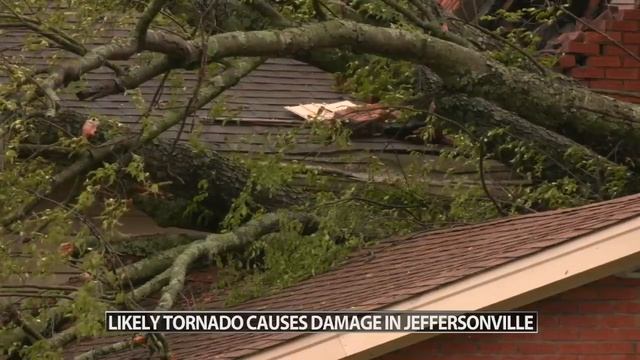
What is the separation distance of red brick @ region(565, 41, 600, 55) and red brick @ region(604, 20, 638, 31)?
241mm

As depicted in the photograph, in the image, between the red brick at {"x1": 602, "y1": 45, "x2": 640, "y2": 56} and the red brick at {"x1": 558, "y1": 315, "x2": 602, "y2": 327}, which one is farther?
the red brick at {"x1": 602, "y1": 45, "x2": 640, "y2": 56}

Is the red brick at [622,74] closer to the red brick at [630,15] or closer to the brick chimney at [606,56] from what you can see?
the brick chimney at [606,56]

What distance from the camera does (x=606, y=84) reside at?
11.6 metres

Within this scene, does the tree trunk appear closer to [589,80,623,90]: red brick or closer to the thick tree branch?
the thick tree branch

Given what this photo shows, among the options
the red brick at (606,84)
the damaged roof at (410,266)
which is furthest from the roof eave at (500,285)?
the red brick at (606,84)

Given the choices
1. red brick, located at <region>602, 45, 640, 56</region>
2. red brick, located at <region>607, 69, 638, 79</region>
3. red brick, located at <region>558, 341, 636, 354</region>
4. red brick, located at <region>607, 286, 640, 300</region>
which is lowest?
red brick, located at <region>607, 69, 638, 79</region>

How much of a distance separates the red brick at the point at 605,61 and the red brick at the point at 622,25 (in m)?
0.30

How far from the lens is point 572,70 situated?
11547 millimetres

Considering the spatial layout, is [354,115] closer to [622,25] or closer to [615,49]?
[615,49]

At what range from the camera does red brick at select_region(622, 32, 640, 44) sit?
11.6 metres

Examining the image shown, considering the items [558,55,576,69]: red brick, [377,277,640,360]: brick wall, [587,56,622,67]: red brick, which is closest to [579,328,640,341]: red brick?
[377,277,640,360]: brick wall

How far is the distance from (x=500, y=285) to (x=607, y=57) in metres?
5.94

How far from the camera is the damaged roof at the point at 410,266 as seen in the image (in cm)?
620

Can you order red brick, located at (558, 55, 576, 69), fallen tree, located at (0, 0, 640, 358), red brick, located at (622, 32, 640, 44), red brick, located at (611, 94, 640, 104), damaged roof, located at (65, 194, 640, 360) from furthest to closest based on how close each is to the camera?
red brick, located at (622, 32, 640, 44) → red brick, located at (558, 55, 576, 69) → red brick, located at (611, 94, 640, 104) → fallen tree, located at (0, 0, 640, 358) → damaged roof, located at (65, 194, 640, 360)
